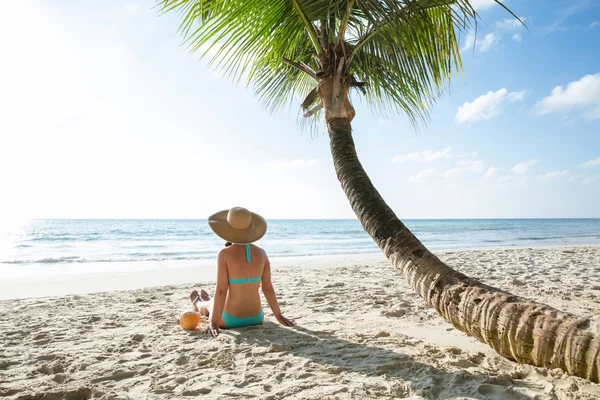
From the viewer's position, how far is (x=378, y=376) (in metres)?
2.29

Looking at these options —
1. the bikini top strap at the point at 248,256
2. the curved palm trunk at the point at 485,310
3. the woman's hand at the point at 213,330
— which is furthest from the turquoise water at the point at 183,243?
the curved palm trunk at the point at 485,310

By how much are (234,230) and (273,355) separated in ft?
3.55

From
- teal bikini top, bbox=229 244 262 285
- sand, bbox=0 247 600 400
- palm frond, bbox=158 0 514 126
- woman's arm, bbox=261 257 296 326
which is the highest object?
palm frond, bbox=158 0 514 126

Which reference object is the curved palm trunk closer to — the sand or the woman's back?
the sand

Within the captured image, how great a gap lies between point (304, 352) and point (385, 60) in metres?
3.00

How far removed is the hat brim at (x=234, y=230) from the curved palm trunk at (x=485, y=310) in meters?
0.86

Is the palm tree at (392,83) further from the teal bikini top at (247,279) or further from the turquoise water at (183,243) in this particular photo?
the turquoise water at (183,243)

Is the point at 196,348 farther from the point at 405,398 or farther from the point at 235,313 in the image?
the point at 405,398

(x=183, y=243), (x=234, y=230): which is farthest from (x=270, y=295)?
(x=183, y=243)

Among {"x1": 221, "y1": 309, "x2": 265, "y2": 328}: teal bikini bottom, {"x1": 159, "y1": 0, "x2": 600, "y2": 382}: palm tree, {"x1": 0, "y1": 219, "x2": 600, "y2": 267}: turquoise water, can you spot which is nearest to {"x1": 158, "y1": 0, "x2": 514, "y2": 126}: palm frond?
{"x1": 159, "y1": 0, "x2": 600, "y2": 382}: palm tree

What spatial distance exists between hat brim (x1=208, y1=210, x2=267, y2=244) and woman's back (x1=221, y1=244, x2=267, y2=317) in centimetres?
7

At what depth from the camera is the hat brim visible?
10.8 feet

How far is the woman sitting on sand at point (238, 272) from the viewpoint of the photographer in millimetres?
3264

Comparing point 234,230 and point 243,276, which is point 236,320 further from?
point 234,230
